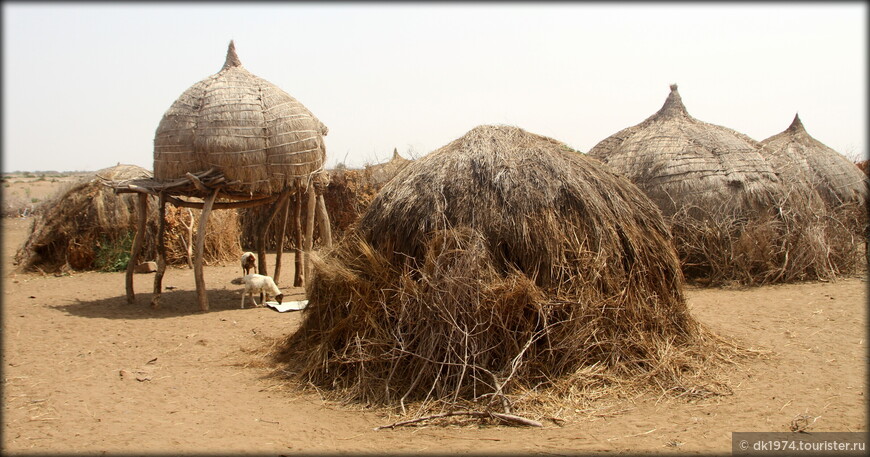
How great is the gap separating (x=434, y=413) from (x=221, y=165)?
18.5ft

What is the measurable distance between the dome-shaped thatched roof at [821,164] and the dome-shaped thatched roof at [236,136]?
33.0 ft

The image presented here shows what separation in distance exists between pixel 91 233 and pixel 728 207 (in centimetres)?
1290

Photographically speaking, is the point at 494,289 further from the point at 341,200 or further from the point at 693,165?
the point at 341,200

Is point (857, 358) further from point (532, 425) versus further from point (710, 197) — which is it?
point (710, 197)

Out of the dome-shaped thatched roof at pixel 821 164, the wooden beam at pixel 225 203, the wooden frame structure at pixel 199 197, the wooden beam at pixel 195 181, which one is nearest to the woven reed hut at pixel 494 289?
the wooden frame structure at pixel 199 197

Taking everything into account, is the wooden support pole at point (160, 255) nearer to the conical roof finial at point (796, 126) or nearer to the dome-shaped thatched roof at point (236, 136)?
the dome-shaped thatched roof at point (236, 136)

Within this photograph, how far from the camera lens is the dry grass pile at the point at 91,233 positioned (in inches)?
548

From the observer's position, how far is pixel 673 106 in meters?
14.3

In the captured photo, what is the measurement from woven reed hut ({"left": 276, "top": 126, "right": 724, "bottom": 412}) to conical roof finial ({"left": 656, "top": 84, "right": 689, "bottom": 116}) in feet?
26.8

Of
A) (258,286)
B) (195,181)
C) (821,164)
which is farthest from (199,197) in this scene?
(821,164)

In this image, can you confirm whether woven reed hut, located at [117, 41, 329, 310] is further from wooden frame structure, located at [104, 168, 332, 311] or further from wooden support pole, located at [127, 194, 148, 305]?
wooden support pole, located at [127, 194, 148, 305]

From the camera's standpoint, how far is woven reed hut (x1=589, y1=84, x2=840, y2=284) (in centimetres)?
1125

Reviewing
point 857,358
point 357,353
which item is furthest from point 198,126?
point 857,358

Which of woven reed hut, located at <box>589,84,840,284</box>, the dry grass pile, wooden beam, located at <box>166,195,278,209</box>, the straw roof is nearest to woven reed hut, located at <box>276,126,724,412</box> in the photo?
wooden beam, located at <box>166,195,278,209</box>
